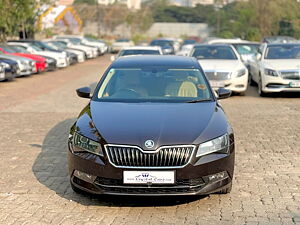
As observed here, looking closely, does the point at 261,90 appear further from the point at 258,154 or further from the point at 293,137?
the point at 258,154

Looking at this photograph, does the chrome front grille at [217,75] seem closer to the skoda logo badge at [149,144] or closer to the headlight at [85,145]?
the headlight at [85,145]

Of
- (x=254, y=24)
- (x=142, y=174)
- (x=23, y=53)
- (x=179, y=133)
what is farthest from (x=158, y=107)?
(x=254, y=24)

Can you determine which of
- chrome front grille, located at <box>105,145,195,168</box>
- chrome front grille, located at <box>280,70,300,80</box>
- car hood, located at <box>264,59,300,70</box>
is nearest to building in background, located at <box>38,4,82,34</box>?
car hood, located at <box>264,59,300,70</box>

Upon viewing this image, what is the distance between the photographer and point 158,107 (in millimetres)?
5980

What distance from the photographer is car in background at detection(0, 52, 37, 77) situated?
19.9m

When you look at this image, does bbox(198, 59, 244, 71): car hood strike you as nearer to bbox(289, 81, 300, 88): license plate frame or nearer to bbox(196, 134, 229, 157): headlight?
bbox(289, 81, 300, 88): license plate frame

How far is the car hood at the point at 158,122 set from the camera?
16.9 feet

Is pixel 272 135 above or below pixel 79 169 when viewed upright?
below

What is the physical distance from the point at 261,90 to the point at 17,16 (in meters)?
19.5

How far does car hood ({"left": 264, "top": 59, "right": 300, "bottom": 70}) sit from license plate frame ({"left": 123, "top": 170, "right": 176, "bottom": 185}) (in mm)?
9504

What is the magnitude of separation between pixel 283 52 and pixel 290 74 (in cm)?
152

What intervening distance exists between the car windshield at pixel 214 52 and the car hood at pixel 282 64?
120cm

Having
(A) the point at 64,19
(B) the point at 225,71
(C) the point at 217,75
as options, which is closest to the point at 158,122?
(C) the point at 217,75

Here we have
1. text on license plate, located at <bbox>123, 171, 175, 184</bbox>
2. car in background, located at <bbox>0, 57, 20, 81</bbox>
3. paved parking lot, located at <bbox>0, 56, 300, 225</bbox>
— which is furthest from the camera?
car in background, located at <bbox>0, 57, 20, 81</bbox>
